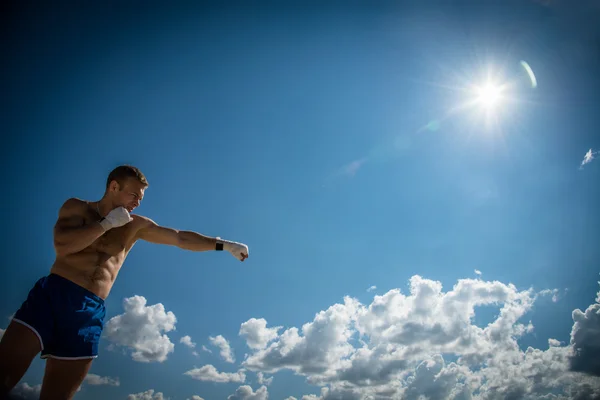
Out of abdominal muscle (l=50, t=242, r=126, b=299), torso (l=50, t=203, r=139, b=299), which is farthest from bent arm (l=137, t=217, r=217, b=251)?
abdominal muscle (l=50, t=242, r=126, b=299)

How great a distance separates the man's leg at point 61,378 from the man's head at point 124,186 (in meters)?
2.03

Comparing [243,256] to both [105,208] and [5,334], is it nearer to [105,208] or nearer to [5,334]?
[105,208]

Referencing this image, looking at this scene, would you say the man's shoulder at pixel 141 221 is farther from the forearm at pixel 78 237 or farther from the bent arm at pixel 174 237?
the forearm at pixel 78 237

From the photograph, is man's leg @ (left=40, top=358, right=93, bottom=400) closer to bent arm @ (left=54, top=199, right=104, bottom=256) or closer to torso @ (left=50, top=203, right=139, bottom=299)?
torso @ (left=50, top=203, right=139, bottom=299)

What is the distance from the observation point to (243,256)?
16.2 ft

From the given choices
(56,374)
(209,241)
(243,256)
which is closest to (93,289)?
(56,374)

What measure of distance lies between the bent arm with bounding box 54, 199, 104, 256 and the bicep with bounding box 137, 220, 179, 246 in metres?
0.88

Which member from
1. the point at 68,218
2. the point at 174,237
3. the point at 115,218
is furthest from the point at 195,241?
the point at 68,218

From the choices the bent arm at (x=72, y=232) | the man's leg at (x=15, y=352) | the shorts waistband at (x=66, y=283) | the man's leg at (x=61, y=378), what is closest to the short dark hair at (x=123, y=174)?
the bent arm at (x=72, y=232)

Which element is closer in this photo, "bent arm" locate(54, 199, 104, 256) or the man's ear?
"bent arm" locate(54, 199, 104, 256)

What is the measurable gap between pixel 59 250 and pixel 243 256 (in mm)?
2361

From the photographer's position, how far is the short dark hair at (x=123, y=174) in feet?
15.0

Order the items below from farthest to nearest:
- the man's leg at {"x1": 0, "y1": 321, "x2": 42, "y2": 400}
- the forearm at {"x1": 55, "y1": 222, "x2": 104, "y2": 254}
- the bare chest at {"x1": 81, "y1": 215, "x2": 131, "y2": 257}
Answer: the bare chest at {"x1": 81, "y1": 215, "x2": 131, "y2": 257}
the forearm at {"x1": 55, "y1": 222, "x2": 104, "y2": 254}
the man's leg at {"x1": 0, "y1": 321, "x2": 42, "y2": 400}

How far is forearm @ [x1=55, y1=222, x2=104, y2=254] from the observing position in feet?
12.7
